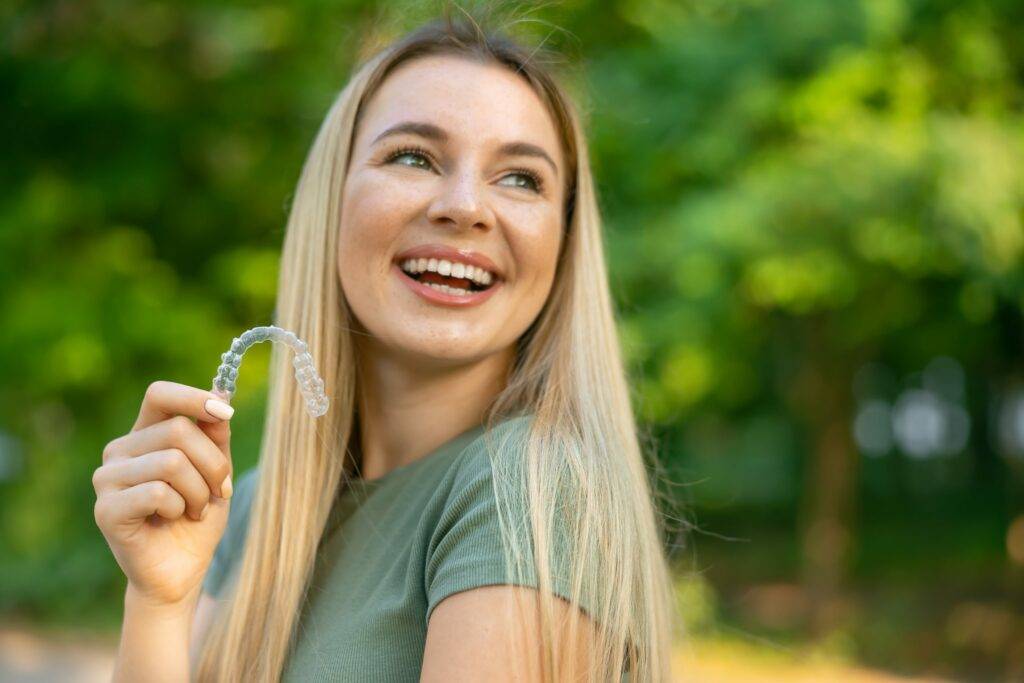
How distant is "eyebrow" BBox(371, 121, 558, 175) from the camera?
1646 millimetres

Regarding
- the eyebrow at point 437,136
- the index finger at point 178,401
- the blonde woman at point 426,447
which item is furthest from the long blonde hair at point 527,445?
the index finger at point 178,401

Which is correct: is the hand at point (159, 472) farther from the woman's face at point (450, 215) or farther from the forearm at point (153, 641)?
the woman's face at point (450, 215)

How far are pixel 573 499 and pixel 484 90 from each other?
69cm

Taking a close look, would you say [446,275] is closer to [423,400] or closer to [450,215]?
[450,215]

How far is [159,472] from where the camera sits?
4.76ft

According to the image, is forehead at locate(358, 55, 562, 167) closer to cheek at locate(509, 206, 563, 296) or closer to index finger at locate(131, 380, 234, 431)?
cheek at locate(509, 206, 563, 296)

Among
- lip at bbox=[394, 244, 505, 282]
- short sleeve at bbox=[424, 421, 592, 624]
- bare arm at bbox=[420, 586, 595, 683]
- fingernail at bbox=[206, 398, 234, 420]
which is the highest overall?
lip at bbox=[394, 244, 505, 282]

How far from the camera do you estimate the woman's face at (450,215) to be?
1.64 metres

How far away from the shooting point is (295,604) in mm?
1628

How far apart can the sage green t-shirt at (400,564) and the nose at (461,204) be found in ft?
1.05

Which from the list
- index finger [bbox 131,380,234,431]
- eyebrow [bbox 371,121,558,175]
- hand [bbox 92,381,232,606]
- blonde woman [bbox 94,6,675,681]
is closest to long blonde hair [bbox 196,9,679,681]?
blonde woman [bbox 94,6,675,681]

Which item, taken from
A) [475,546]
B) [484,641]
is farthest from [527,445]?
[484,641]

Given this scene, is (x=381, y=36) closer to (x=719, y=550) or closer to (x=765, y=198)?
(x=765, y=198)

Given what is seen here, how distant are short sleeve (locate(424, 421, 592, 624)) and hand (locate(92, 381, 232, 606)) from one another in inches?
12.9
